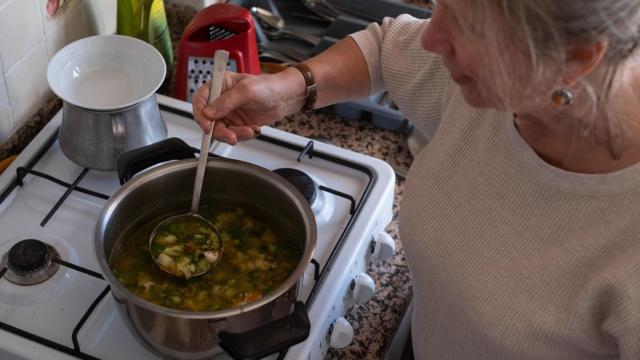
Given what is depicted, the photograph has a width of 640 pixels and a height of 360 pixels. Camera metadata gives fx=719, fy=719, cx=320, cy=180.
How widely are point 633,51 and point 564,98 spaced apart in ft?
0.24

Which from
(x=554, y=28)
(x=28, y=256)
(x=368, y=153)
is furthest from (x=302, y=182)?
(x=554, y=28)

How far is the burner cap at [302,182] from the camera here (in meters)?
1.01

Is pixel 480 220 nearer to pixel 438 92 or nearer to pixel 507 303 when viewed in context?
pixel 507 303

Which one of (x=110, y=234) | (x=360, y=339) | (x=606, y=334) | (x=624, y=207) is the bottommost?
(x=360, y=339)

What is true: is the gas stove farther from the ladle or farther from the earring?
the earring

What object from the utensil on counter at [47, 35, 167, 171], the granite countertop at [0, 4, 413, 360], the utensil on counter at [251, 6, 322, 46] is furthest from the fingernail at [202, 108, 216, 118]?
the utensil on counter at [251, 6, 322, 46]

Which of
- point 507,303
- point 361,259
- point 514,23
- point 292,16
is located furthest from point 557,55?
point 292,16

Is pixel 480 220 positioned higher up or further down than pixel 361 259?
higher up

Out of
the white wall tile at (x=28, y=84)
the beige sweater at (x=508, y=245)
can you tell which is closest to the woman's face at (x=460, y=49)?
the beige sweater at (x=508, y=245)

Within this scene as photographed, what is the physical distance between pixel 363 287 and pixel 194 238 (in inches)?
9.2

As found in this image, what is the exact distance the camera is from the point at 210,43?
3.82ft

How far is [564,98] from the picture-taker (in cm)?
66

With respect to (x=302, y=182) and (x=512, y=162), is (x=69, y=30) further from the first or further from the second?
(x=512, y=162)

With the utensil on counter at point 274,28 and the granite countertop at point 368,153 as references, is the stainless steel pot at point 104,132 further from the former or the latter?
the utensil on counter at point 274,28
